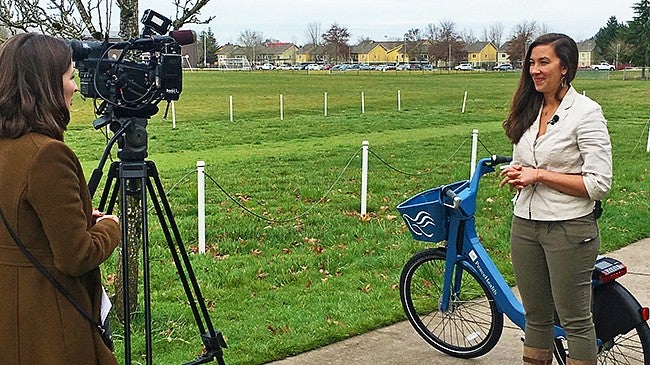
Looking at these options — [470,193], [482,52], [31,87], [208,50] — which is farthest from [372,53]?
[31,87]

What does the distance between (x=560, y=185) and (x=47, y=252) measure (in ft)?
7.87

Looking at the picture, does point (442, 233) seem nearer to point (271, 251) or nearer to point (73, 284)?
point (73, 284)

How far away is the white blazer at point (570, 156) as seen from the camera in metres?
3.61

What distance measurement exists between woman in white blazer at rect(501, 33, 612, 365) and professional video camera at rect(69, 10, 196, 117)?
1.76m

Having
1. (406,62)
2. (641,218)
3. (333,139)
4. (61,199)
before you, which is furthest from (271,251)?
(406,62)

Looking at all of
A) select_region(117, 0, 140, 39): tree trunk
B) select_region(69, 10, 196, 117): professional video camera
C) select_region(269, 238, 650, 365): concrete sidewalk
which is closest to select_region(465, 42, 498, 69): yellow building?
select_region(117, 0, 140, 39): tree trunk

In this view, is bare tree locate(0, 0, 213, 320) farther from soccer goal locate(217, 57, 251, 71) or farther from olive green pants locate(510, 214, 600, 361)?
soccer goal locate(217, 57, 251, 71)

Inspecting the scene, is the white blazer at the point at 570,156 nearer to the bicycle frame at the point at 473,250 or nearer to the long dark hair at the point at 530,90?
the long dark hair at the point at 530,90

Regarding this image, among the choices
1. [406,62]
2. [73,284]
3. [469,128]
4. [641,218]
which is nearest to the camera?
[73,284]

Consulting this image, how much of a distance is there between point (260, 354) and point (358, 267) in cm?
235

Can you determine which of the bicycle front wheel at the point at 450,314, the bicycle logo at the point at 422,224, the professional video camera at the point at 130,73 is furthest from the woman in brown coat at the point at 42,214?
the bicycle front wheel at the point at 450,314

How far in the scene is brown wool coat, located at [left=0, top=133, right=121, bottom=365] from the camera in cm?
259

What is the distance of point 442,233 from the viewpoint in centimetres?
465

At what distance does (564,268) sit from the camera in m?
3.72
